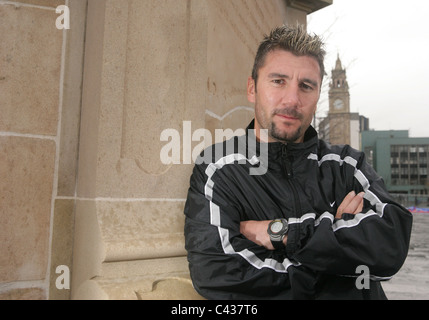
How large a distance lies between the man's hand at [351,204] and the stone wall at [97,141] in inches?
32.7

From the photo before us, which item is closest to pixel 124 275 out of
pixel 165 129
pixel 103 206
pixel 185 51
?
pixel 103 206

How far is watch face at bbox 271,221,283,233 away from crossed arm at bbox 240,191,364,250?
1.4 inches

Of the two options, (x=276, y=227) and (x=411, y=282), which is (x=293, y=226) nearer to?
(x=276, y=227)

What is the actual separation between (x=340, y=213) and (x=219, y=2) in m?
1.62

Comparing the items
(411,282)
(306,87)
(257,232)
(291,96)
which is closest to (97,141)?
(257,232)

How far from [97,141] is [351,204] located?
131 centimetres

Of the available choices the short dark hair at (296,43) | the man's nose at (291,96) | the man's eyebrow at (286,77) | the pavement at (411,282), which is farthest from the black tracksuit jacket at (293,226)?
the pavement at (411,282)

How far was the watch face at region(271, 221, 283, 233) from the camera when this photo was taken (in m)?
1.83

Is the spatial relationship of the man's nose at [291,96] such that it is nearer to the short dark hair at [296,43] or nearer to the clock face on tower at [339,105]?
the short dark hair at [296,43]

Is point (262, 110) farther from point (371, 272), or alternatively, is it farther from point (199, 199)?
point (371, 272)

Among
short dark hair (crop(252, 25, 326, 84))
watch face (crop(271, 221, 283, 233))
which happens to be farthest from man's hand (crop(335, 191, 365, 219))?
short dark hair (crop(252, 25, 326, 84))

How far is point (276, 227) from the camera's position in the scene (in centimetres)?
184

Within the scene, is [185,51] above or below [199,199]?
above
